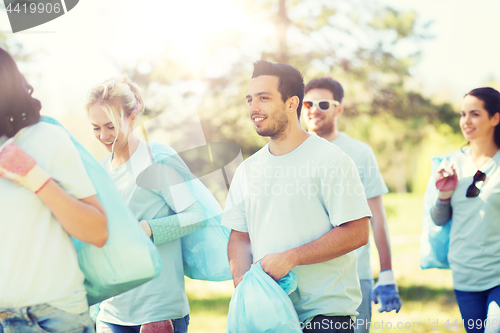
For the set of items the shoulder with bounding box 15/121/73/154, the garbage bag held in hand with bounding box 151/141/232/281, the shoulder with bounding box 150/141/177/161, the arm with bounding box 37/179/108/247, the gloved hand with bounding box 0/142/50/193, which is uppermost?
the shoulder with bounding box 15/121/73/154

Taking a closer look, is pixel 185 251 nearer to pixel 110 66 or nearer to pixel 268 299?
pixel 268 299

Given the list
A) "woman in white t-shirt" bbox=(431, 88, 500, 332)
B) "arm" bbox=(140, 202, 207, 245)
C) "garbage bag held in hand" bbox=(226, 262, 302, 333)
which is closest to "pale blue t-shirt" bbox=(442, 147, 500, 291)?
"woman in white t-shirt" bbox=(431, 88, 500, 332)

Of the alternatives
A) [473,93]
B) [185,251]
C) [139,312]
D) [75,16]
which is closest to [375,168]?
[473,93]

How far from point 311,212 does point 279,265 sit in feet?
1.03

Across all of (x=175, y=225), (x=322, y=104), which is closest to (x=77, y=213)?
(x=175, y=225)

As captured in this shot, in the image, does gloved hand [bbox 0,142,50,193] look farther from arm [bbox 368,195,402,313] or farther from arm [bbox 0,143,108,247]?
arm [bbox 368,195,402,313]

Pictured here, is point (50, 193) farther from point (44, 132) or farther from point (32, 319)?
point (32, 319)

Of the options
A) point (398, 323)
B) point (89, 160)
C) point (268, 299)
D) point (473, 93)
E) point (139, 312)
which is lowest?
point (398, 323)

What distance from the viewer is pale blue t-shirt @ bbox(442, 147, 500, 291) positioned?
3025 mm

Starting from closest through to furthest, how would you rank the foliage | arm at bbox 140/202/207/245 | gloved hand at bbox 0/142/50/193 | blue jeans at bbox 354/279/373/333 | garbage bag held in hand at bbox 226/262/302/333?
gloved hand at bbox 0/142/50/193, garbage bag held in hand at bbox 226/262/302/333, arm at bbox 140/202/207/245, blue jeans at bbox 354/279/373/333, the foliage

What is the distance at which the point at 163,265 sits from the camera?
236 centimetres

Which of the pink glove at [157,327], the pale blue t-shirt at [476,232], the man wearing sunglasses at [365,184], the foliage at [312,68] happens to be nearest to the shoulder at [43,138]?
the pink glove at [157,327]

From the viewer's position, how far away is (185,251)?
2.51m

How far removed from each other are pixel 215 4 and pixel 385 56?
11.5ft
